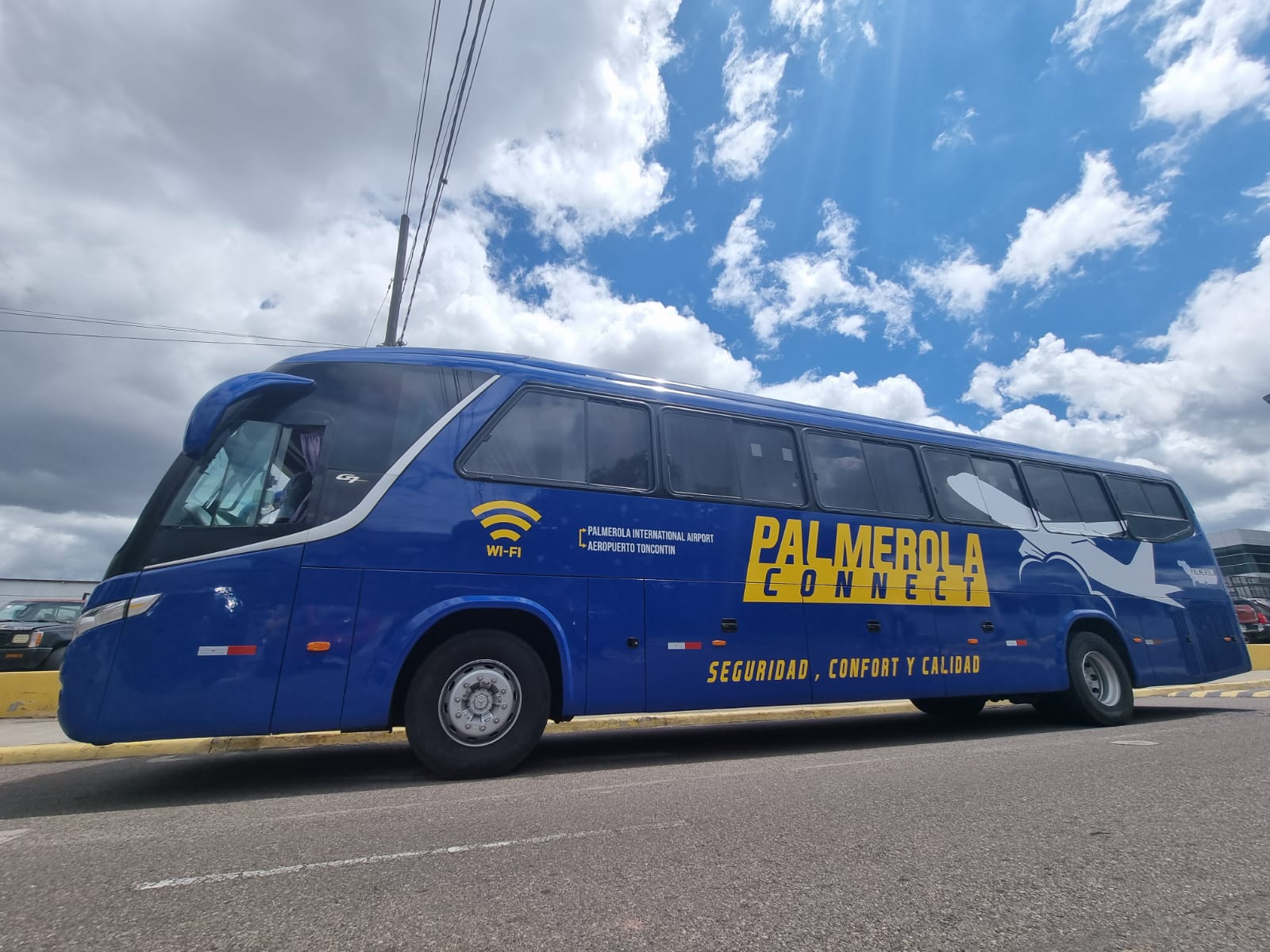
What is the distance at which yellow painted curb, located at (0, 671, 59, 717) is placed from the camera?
27.3 feet

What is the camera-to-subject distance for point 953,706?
934cm

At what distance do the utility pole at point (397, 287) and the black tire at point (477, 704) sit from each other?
23.1 feet

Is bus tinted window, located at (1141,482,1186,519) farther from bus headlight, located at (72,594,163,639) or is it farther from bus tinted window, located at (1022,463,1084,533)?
bus headlight, located at (72,594,163,639)

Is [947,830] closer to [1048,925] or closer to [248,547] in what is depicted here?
[1048,925]

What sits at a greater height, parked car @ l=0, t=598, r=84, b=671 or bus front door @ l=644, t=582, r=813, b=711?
parked car @ l=0, t=598, r=84, b=671

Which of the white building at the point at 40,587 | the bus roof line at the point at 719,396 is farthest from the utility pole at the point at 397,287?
the white building at the point at 40,587

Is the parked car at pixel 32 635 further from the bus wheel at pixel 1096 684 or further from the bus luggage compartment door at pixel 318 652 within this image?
the bus wheel at pixel 1096 684

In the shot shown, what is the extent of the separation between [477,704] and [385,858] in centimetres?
199

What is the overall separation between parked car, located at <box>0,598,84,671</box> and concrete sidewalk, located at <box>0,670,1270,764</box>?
6.71m

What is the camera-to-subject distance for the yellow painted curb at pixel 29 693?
8.32 metres

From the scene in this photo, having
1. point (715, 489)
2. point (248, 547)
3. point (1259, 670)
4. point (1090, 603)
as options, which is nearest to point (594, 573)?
point (715, 489)

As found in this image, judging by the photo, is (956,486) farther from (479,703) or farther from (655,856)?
(655,856)

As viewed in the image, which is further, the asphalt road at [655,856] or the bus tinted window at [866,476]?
the bus tinted window at [866,476]

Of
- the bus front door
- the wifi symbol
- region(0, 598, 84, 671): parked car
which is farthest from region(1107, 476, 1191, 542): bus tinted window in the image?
region(0, 598, 84, 671): parked car
